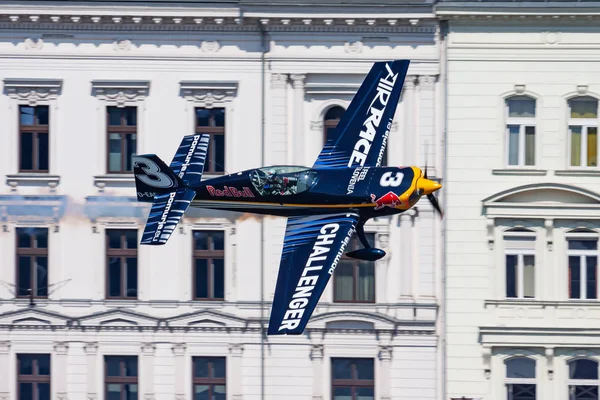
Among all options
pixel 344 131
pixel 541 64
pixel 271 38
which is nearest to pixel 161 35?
pixel 271 38

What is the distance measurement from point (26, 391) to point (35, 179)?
5.94m

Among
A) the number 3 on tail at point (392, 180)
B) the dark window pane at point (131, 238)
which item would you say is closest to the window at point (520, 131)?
the number 3 on tail at point (392, 180)

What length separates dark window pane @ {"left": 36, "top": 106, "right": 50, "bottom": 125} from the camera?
56094mm

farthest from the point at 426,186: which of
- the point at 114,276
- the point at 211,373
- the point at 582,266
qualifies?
the point at 114,276

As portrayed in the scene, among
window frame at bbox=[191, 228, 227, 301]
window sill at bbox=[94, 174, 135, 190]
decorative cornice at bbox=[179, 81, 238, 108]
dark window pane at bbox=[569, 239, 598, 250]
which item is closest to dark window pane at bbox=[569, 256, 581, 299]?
dark window pane at bbox=[569, 239, 598, 250]

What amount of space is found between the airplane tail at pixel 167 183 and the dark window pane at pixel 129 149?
3.99m

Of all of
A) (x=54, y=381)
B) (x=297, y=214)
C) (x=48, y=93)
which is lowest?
(x=54, y=381)

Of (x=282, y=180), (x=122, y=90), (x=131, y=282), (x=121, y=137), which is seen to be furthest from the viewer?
(x=131, y=282)

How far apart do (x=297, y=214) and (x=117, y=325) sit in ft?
26.9

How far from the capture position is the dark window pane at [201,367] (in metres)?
56.1

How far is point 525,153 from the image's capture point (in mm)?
55375

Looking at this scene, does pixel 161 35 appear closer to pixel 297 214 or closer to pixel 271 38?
pixel 271 38

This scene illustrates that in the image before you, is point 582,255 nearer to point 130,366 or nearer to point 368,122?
point 368,122

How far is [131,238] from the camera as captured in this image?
2210 inches
